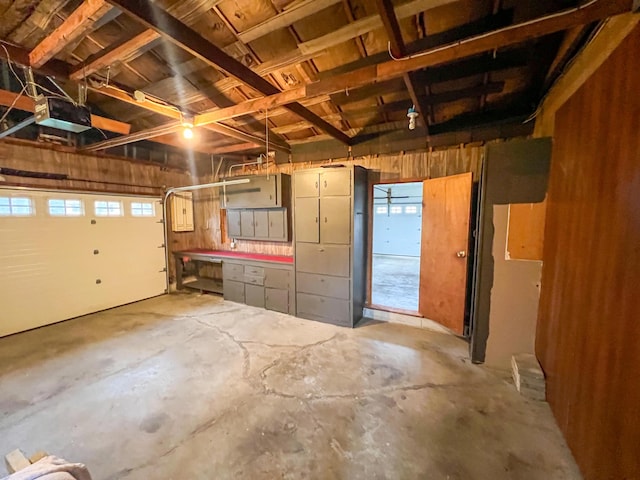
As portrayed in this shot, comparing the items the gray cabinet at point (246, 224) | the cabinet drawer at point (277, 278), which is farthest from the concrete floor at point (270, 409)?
the gray cabinet at point (246, 224)

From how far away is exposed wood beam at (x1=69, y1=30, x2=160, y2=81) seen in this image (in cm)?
194

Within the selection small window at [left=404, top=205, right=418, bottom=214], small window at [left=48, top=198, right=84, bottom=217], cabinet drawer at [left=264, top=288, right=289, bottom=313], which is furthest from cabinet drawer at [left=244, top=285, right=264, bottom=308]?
small window at [left=404, top=205, right=418, bottom=214]

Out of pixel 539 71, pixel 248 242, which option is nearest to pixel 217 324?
pixel 248 242

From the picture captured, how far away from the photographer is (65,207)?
3969mm

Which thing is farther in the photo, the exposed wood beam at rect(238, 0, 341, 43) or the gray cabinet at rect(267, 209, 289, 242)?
the gray cabinet at rect(267, 209, 289, 242)

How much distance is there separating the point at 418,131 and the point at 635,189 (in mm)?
2762

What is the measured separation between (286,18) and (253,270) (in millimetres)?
3509

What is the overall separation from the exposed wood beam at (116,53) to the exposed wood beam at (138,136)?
0.94m

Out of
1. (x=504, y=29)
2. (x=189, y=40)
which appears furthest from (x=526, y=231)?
(x=189, y=40)

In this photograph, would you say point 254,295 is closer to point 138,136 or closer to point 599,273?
point 138,136

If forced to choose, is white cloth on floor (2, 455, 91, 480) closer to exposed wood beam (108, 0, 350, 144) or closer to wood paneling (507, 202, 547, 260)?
exposed wood beam (108, 0, 350, 144)

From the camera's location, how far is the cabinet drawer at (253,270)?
445 cm

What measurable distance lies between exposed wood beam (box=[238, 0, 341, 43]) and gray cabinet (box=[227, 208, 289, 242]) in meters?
2.76

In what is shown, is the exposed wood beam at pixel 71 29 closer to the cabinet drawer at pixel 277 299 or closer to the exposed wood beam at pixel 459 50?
the exposed wood beam at pixel 459 50
